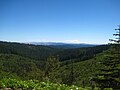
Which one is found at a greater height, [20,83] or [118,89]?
[20,83]

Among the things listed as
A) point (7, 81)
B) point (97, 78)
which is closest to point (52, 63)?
point (97, 78)

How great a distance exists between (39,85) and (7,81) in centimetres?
172

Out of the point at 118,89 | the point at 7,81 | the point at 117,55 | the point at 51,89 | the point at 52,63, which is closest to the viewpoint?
the point at 51,89

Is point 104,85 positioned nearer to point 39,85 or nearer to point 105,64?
point 105,64

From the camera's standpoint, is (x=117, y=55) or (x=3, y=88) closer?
(x=3, y=88)

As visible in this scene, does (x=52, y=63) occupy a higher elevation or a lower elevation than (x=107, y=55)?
lower

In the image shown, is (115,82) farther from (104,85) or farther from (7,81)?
(7,81)

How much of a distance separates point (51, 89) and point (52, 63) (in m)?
75.0

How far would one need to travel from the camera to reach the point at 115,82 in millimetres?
25141

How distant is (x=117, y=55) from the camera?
25.6 meters

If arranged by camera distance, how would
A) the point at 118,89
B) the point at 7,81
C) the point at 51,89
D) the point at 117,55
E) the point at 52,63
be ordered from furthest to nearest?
the point at 52,63 → the point at 117,55 → the point at 118,89 → the point at 7,81 → the point at 51,89

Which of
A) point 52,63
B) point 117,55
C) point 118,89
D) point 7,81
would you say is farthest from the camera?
point 52,63

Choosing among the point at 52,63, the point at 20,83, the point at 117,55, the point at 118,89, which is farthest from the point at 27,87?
the point at 52,63

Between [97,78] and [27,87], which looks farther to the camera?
[97,78]
